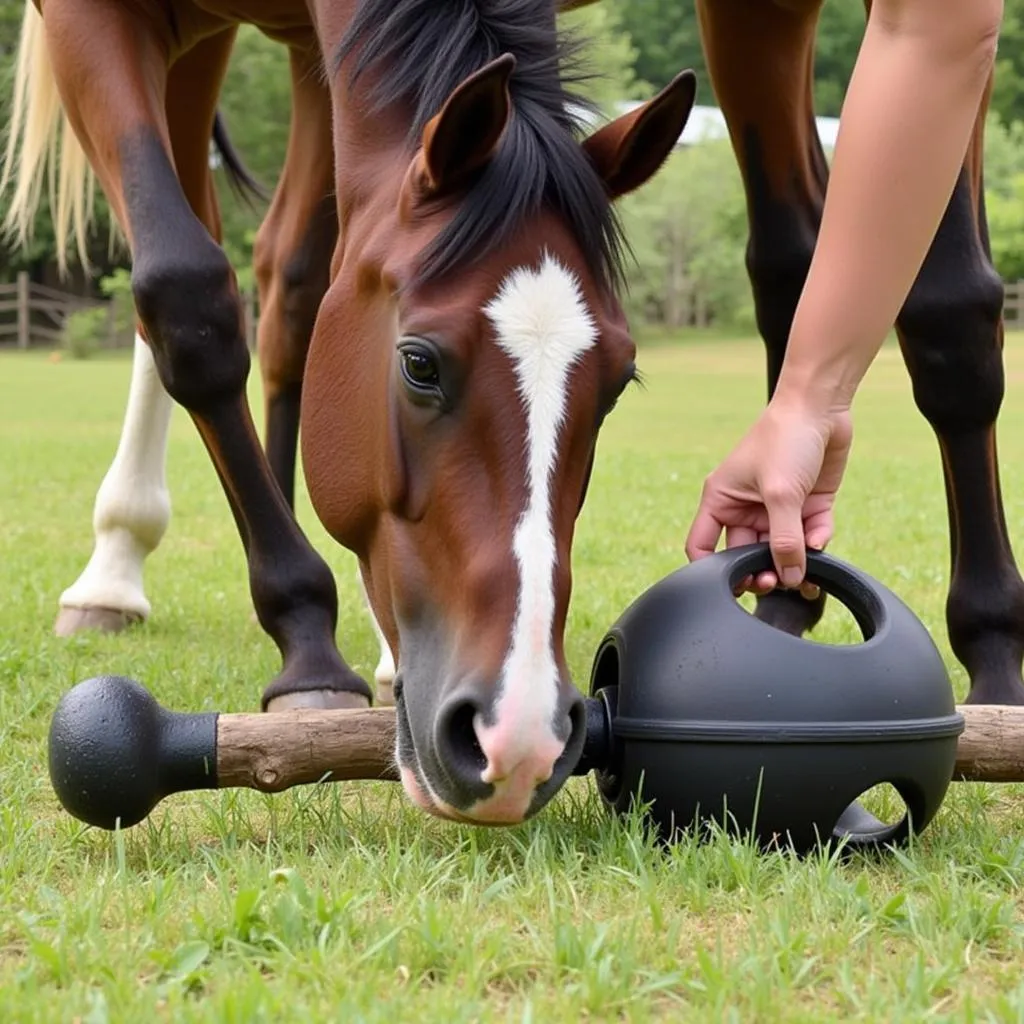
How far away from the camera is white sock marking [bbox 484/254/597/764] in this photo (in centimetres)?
187

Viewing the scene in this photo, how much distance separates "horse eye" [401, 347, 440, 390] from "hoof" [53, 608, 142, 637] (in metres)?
2.60

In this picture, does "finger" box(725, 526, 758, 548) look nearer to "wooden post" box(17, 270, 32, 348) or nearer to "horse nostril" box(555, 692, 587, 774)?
"horse nostril" box(555, 692, 587, 774)

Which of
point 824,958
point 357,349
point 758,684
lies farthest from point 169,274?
point 824,958

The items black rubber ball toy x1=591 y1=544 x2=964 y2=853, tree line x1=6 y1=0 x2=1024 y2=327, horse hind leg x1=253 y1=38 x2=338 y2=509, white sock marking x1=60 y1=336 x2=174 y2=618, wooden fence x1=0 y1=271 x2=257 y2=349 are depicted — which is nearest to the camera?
black rubber ball toy x1=591 y1=544 x2=964 y2=853

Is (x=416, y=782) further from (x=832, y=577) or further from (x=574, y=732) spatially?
(x=832, y=577)

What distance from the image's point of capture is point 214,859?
6.82ft

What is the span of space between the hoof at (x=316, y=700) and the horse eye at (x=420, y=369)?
3.66 feet

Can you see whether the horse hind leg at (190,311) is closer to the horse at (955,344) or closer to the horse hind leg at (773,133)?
the horse at (955,344)

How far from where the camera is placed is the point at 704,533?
2494 mm

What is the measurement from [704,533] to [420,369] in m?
0.65

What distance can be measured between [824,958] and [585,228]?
1.16m

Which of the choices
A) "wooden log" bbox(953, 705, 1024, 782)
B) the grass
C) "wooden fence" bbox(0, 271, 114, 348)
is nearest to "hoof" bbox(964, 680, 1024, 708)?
the grass

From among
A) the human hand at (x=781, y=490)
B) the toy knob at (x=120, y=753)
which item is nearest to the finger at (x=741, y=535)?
the human hand at (x=781, y=490)

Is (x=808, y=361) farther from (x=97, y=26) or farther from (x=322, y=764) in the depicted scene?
(x=97, y=26)
